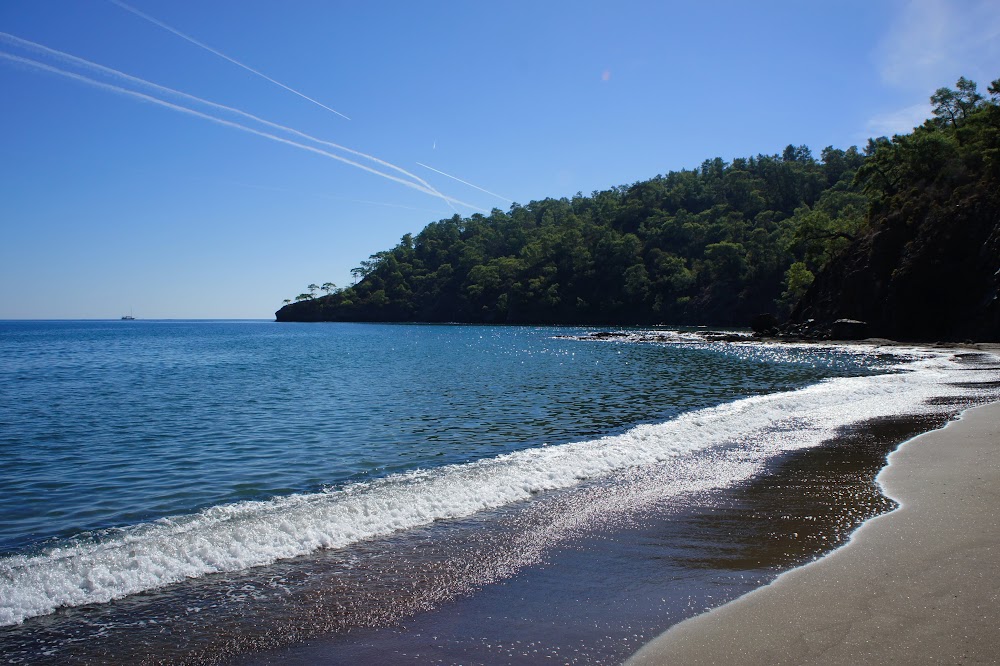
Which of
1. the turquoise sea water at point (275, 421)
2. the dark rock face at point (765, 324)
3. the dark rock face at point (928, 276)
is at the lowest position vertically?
the turquoise sea water at point (275, 421)

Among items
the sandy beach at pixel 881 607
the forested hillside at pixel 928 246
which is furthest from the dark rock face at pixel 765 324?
the sandy beach at pixel 881 607

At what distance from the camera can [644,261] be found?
15175cm

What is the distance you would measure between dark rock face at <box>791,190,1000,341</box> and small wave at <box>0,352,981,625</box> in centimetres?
4648

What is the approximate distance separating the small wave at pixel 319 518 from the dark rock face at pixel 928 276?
153 ft

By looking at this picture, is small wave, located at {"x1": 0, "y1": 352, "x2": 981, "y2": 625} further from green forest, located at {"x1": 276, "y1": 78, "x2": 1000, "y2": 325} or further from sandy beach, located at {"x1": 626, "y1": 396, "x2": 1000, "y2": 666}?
green forest, located at {"x1": 276, "y1": 78, "x2": 1000, "y2": 325}

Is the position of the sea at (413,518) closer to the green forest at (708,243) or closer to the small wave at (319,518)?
the small wave at (319,518)

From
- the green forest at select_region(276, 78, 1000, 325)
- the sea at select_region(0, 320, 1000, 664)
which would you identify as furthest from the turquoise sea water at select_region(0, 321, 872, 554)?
the green forest at select_region(276, 78, 1000, 325)

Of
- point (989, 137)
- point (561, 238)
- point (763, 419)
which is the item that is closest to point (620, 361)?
point (763, 419)

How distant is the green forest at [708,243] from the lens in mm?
76875

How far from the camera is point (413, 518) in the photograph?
935 centimetres

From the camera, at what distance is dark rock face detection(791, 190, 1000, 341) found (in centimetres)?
5141

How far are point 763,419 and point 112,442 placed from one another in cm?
1938

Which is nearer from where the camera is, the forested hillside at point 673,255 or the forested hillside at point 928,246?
the forested hillside at point 928,246

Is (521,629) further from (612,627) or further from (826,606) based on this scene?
(826,606)
